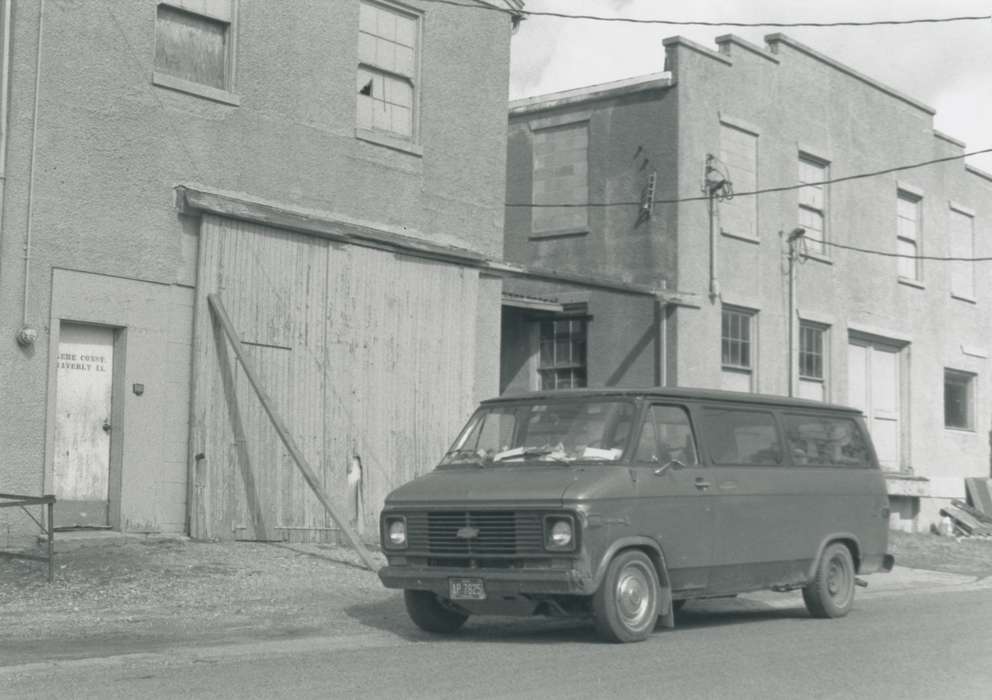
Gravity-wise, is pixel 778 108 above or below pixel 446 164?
above

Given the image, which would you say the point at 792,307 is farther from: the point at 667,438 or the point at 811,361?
the point at 667,438

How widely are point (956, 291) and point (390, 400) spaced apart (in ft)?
51.9

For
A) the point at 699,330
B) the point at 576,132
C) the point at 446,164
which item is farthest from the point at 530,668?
the point at 576,132

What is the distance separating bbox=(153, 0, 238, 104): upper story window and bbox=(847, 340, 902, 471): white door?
1400 cm

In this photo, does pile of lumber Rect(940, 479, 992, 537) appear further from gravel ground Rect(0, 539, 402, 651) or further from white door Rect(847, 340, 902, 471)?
gravel ground Rect(0, 539, 402, 651)

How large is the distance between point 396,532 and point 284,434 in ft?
13.6

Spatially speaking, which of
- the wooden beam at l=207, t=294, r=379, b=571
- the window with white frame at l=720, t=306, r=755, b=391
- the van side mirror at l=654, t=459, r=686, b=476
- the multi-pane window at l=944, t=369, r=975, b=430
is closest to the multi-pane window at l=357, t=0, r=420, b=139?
the wooden beam at l=207, t=294, r=379, b=571

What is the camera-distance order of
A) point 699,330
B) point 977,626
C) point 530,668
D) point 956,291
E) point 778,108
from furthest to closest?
point 956,291
point 778,108
point 699,330
point 977,626
point 530,668

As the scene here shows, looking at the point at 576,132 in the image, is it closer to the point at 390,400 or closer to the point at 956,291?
the point at 390,400

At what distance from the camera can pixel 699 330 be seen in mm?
21594

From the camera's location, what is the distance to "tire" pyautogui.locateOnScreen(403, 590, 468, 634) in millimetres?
10828

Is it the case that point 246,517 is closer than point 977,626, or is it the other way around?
point 977,626

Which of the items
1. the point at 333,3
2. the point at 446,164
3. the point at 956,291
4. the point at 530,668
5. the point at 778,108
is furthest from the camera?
the point at 956,291

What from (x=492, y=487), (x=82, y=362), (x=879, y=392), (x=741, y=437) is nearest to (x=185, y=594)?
(x=82, y=362)
